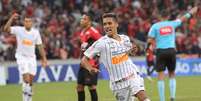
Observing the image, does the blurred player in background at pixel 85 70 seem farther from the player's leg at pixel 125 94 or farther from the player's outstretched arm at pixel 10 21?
the player's leg at pixel 125 94

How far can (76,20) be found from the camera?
30.2 meters

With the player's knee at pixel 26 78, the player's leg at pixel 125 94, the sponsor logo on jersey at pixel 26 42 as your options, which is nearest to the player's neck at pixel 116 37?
the player's leg at pixel 125 94

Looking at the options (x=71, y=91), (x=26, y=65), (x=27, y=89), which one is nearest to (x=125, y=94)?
(x=27, y=89)

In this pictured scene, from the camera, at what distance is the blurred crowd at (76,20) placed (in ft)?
88.9

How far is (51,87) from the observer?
73.8 feet

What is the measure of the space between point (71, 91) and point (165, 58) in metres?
5.12

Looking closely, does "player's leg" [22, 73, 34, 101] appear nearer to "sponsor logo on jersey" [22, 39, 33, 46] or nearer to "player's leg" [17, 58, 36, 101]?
"player's leg" [17, 58, 36, 101]

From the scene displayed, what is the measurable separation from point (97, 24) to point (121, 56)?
18.6 meters

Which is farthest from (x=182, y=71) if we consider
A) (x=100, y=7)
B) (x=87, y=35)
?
(x=87, y=35)

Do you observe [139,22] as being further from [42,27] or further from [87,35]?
[87,35]

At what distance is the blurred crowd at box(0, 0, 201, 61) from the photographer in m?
27.1

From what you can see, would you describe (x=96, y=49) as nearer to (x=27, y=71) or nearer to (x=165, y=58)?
(x=27, y=71)

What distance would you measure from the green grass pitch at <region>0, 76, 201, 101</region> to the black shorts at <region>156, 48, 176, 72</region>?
117cm

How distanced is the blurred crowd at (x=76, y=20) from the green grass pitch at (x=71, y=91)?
125 inches
